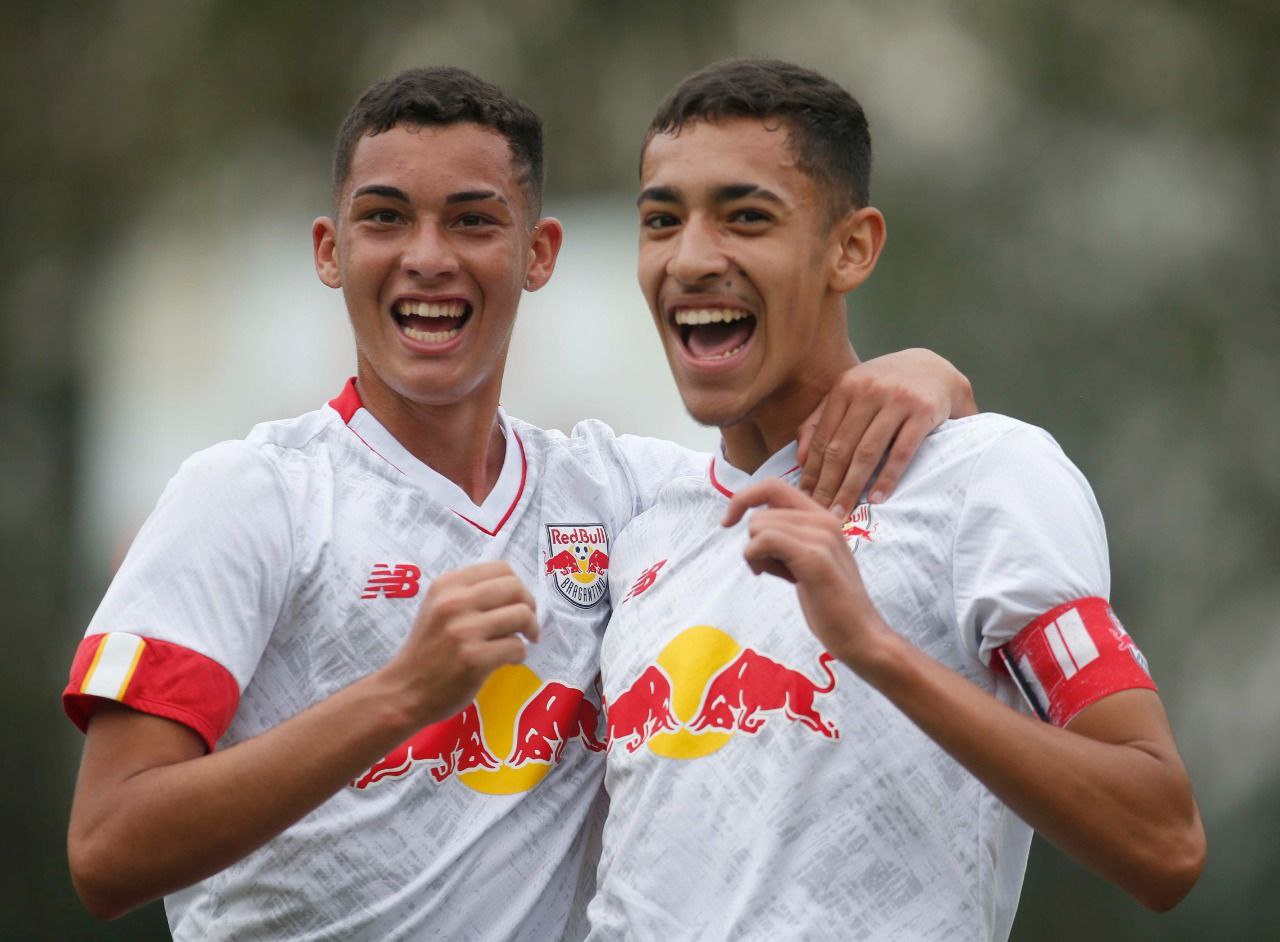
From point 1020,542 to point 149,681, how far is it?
1.21 meters

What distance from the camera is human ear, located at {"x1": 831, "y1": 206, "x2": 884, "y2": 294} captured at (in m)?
2.71

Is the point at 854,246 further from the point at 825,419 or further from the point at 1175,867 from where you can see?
the point at 1175,867

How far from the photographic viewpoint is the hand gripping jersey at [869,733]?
87.9 inches

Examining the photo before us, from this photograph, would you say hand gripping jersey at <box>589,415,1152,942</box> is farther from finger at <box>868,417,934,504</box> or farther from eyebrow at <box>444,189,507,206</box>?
eyebrow at <box>444,189,507,206</box>

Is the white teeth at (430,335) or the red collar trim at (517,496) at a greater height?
the white teeth at (430,335)

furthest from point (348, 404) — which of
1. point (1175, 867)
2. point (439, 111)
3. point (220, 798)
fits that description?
point (1175, 867)

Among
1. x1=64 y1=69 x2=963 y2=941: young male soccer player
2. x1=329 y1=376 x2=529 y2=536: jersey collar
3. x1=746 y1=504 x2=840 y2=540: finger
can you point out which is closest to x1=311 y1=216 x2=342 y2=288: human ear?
x1=64 y1=69 x2=963 y2=941: young male soccer player

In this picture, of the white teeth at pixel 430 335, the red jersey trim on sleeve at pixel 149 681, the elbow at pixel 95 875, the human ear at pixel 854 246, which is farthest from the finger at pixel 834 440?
the elbow at pixel 95 875

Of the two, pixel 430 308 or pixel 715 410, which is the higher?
pixel 430 308

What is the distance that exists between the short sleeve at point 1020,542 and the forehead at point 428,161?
3.43 feet

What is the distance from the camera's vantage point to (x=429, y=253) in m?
2.85

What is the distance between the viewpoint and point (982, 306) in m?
6.06

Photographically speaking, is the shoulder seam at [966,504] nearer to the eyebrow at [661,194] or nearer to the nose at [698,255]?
the nose at [698,255]

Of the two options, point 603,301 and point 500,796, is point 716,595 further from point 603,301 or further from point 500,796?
point 603,301
